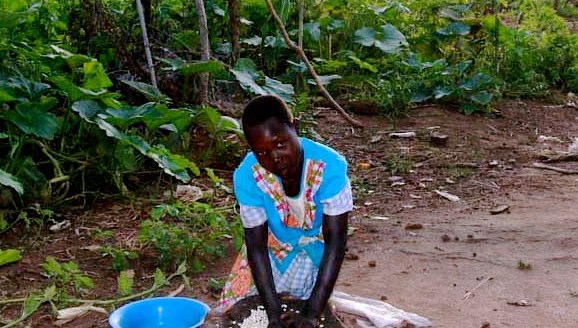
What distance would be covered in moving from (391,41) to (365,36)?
0.70 ft

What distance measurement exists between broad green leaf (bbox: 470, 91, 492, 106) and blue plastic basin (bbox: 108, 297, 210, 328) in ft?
12.7

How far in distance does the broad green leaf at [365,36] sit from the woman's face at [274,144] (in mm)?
4248

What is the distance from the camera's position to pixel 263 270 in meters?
2.24

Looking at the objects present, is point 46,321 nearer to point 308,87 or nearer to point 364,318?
point 364,318

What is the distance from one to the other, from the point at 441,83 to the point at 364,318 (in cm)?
366

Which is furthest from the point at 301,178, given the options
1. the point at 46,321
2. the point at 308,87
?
the point at 308,87

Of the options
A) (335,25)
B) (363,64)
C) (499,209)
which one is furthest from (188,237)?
(335,25)

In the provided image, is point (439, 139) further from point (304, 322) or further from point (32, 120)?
point (304, 322)

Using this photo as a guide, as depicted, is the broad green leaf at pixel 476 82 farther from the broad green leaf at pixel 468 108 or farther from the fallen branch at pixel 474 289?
the fallen branch at pixel 474 289

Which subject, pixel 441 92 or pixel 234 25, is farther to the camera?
pixel 441 92

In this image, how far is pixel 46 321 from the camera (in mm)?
2699

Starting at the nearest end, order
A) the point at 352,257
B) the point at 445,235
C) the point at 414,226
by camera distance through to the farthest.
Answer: the point at 352,257 < the point at 445,235 < the point at 414,226

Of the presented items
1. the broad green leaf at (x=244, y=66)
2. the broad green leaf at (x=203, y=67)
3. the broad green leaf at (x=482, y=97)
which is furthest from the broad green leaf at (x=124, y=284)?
the broad green leaf at (x=482, y=97)

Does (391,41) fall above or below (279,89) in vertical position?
below
